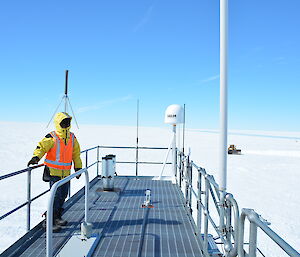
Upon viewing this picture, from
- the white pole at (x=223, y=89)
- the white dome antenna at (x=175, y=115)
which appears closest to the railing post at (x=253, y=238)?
the white pole at (x=223, y=89)

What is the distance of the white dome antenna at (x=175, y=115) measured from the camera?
6.10 metres

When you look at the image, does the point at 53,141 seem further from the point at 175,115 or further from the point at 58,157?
the point at 175,115

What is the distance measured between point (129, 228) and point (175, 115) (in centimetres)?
341

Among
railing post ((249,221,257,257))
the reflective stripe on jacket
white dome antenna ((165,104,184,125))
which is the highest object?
white dome antenna ((165,104,184,125))

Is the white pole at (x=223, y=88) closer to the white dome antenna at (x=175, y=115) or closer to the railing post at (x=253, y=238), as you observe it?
the railing post at (x=253, y=238)

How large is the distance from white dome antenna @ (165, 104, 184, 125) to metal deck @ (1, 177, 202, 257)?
1.85 m

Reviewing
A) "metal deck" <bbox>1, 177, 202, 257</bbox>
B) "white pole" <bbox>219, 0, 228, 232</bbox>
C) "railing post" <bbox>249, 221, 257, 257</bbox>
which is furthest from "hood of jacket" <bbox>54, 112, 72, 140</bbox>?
"railing post" <bbox>249, 221, 257, 257</bbox>

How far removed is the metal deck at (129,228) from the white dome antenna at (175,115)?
1855 mm

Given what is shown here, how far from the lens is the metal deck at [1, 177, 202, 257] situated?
2.72 meters

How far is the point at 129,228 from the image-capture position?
3297 millimetres

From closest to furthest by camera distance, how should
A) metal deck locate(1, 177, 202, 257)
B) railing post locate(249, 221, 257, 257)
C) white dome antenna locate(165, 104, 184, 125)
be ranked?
railing post locate(249, 221, 257, 257)
metal deck locate(1, 177, 202, 257)
white dome antenna locate(165, 104, 184, 125)

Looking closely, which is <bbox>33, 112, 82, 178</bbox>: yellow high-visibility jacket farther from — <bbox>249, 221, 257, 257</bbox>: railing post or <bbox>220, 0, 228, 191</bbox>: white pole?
<bbox>249, 221, 257, 257</bbox>: railing post

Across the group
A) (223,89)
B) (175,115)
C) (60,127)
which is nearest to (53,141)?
(60,127)

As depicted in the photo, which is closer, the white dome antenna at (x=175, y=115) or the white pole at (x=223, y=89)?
the white pole at (x=223, y=89)
